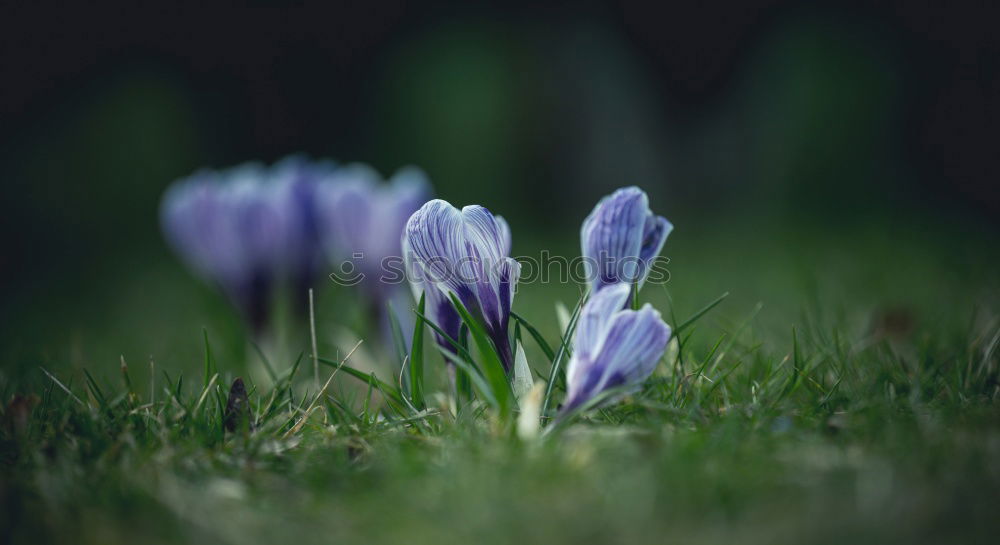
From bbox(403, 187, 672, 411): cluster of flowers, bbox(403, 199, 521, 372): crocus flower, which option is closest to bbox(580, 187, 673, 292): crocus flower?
bbox(403, 187, 672, 411): cluster of flowers

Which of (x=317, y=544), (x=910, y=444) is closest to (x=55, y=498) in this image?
(x=317, y=544)

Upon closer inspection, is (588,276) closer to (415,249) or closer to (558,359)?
(558,359)

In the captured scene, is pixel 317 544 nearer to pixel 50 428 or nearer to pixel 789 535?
pixel 789 535

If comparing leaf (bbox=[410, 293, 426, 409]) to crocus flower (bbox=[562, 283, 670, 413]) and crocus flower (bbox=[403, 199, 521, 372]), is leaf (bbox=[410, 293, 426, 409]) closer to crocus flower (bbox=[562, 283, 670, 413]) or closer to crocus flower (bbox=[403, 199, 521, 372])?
crocus flower (bbox=[403, 199, 521, 372])

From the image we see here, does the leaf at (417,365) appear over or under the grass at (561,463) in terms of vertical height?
over

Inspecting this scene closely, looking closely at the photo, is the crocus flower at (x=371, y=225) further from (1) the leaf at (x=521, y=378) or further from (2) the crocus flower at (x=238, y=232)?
(1) the leaf at (x=521, y=378)

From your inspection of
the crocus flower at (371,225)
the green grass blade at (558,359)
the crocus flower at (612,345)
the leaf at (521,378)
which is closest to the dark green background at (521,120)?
the crocus flower at (371,225)

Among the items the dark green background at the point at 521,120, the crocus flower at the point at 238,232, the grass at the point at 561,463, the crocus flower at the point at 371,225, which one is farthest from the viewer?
the dark green background at the point at 521,120
